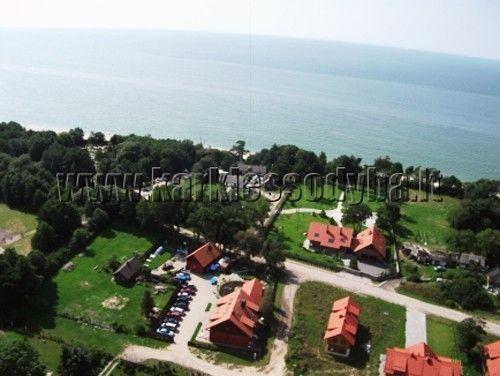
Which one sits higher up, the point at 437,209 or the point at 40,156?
the point at 40,156

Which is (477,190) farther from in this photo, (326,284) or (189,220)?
(189,220)

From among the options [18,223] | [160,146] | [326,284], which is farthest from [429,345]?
[160,146]

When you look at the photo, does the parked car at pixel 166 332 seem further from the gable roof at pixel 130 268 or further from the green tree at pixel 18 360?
the green tree at pixel 18 360

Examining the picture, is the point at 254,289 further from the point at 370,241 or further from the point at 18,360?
the point at 18,360

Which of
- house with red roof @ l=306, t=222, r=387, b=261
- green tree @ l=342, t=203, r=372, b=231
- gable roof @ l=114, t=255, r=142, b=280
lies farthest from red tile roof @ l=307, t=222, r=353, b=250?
gable roof @ l=114, t=255, r=142, b=280

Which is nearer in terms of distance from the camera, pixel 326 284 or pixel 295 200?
pixel 326 284

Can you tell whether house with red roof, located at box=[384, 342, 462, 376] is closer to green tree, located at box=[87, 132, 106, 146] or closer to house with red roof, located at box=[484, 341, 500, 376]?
house with red roof, located at box=[484, 341, 500, 376]

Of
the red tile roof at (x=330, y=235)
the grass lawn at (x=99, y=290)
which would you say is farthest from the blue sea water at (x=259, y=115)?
the grass lawn at (x=99, y=290)

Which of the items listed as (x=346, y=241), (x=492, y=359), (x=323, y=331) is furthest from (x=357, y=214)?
(x=492, y=359)
